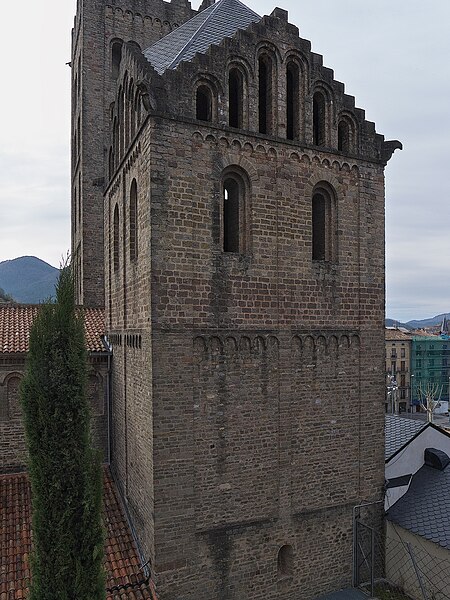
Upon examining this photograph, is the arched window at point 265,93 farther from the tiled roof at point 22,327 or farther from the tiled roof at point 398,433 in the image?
the tiled roof at point 398,433

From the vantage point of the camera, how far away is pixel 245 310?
10875mm

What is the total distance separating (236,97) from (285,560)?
37.1 feet

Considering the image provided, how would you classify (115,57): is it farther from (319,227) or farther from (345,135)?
(319,227)

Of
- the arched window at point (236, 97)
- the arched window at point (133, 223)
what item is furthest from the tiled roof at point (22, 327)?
the arched window at point (236, 97)

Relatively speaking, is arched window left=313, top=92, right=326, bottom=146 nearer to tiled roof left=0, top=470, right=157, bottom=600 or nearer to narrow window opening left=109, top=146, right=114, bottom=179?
narrow window opening left=109, top=146, right=114, bottom=179

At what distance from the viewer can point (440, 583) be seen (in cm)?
1099

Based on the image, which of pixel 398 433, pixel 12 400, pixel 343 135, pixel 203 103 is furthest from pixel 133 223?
pixel 398 433

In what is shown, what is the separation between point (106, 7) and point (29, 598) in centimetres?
2484

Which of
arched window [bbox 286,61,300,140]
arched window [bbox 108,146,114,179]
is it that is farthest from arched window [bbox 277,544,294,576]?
arched window [bbox 108,146,114,179]

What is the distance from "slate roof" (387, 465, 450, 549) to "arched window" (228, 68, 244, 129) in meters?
10.7

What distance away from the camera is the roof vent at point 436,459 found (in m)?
13.7

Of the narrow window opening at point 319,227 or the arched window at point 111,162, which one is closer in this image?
the narrow window opening at point 319,227

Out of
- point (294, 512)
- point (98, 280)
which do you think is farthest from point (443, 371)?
point (294, 512)

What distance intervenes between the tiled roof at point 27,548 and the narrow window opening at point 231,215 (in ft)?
24.9
